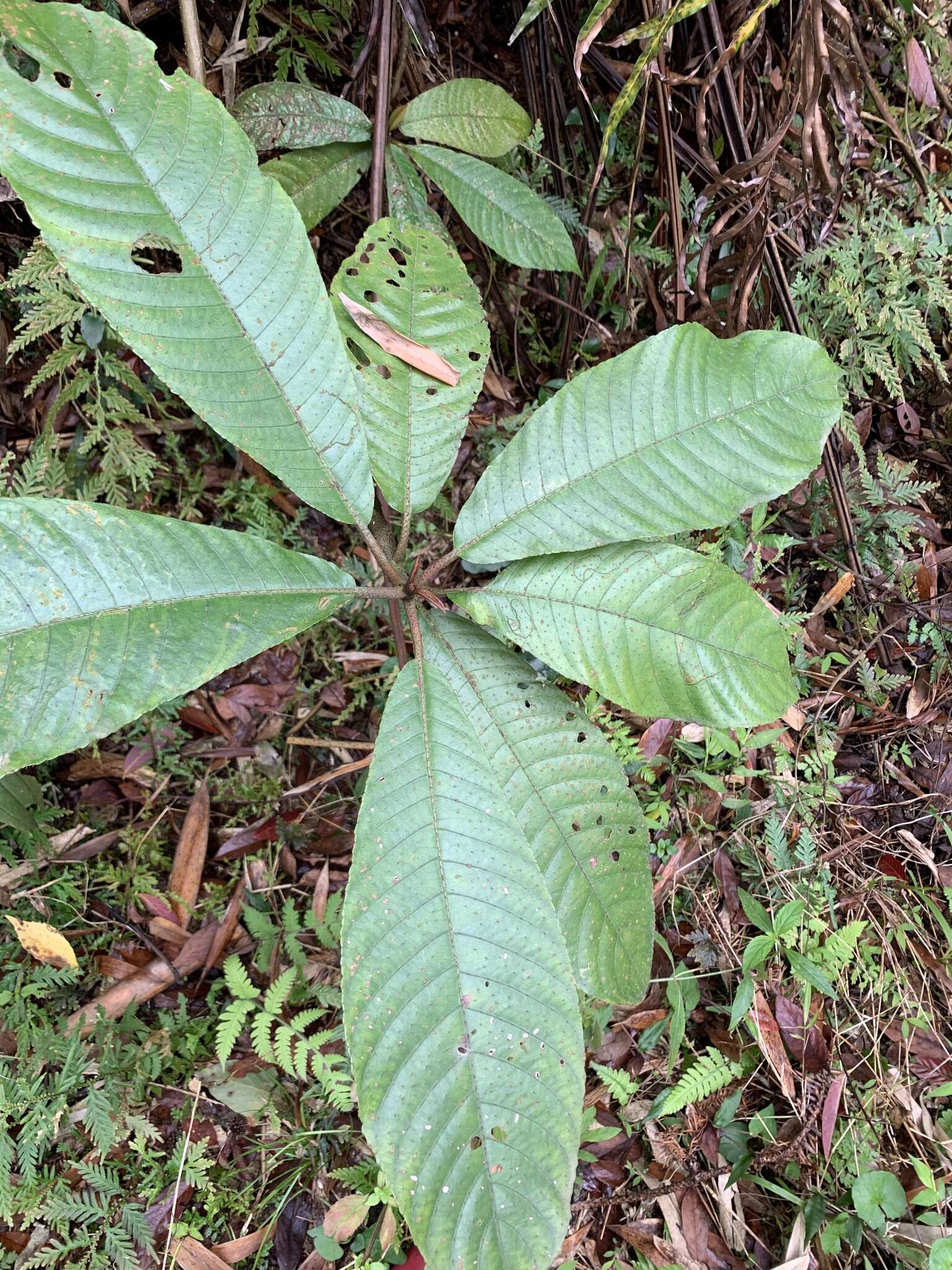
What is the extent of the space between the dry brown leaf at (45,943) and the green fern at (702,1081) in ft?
4.55

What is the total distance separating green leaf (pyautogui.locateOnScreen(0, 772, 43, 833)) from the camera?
1529 mm

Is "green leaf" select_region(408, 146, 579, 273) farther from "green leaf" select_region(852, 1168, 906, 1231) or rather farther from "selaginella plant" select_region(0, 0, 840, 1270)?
"green leaf" select_region(852, 1168, 906, 1231)

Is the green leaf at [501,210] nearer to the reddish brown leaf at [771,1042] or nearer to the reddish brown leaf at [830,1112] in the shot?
the reddish brown leaf at [771,1042]

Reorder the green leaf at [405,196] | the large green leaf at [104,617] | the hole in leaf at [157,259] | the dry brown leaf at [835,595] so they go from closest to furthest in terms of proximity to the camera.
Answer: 1. the large green leaf at [104,617]
2. the hole in leaf at [157,259]
3. the green leaf at [405,196]
4. the dry brown leaf at [835,595]

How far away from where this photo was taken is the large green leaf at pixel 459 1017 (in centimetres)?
89

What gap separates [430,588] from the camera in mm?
1195

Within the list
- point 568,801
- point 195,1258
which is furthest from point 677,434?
point 195,1258

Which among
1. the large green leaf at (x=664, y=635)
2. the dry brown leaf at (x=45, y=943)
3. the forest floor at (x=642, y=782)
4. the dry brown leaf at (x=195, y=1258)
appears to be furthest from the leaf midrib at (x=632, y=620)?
the dry brown leaf at (x=195, y=1258)

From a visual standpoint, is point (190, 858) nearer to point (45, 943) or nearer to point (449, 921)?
point (45, 943)

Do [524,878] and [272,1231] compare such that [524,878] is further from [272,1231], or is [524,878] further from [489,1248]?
[272,1231]

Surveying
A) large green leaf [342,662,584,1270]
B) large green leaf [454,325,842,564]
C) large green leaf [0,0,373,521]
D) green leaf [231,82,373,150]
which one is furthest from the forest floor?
large green leaf [342,662,584,1270]

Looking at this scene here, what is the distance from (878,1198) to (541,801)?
1.41m

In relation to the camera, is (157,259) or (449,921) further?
(157,259)

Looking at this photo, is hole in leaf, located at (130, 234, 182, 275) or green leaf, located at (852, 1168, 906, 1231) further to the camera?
green leaf, located at (852, 1168, 906, 1231)
